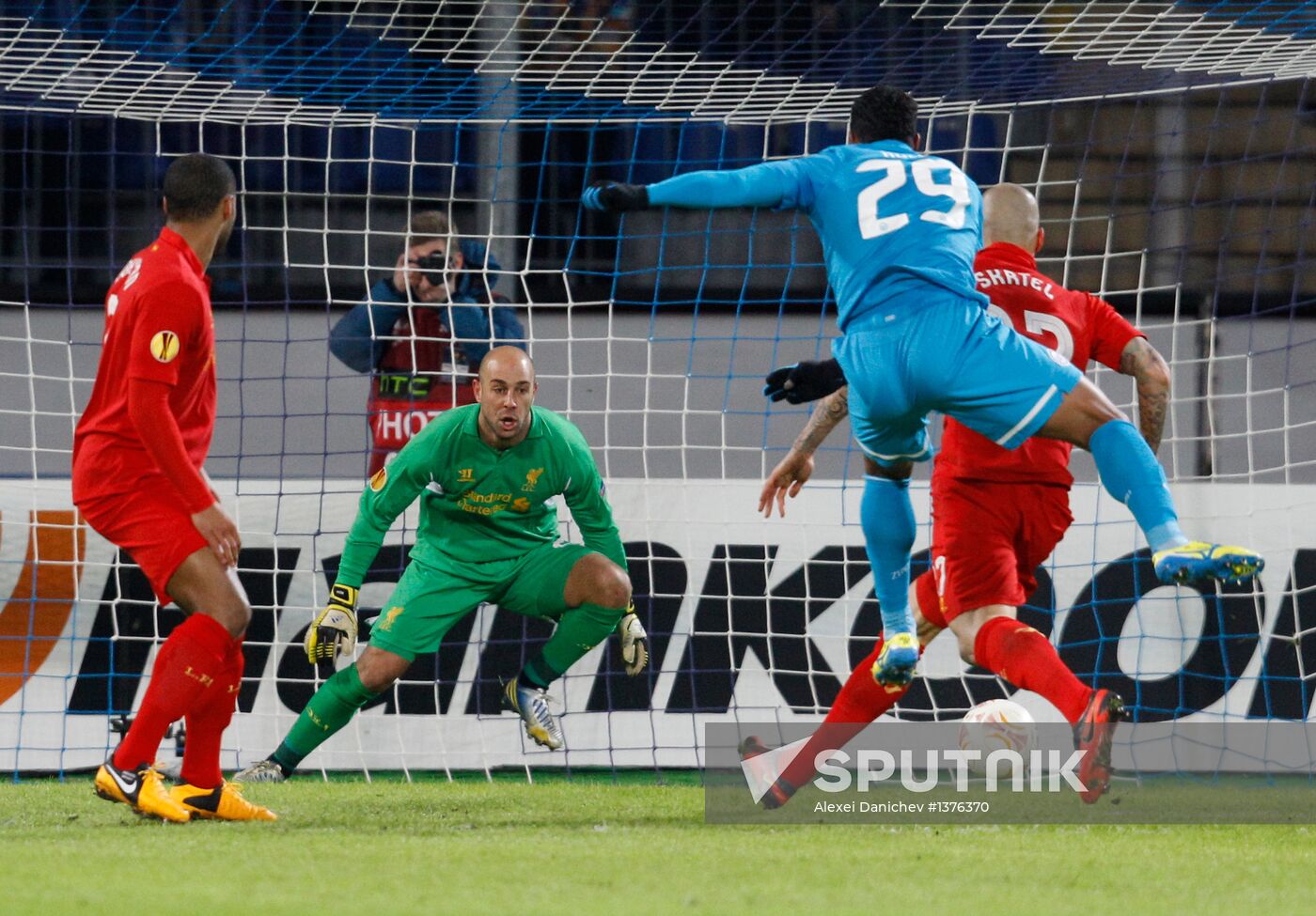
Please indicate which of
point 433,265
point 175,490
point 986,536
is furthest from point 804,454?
point 433,265

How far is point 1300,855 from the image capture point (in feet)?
13.6

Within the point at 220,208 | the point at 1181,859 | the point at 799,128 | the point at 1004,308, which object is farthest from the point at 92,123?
the point at 1181,859

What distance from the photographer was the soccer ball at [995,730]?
5.46 meters

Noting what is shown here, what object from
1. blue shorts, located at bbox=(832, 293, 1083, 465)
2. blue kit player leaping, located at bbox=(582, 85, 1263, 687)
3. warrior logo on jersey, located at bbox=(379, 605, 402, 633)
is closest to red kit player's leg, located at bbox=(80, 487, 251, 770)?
warrior logo on jersey, located at bbox=(379, 605, 402, 633)

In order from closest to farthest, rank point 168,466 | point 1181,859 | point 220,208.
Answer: point 1181,859 → point 168,466 → point 220,208

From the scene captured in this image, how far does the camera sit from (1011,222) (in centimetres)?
544

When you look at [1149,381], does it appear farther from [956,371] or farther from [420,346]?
[420,346]

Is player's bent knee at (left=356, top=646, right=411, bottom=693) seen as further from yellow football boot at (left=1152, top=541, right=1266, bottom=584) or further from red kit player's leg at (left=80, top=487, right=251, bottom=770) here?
yellow football boot at (left=1152, top=541, right=1266, bottom=584)

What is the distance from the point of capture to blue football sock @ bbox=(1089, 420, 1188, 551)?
4.16 metres

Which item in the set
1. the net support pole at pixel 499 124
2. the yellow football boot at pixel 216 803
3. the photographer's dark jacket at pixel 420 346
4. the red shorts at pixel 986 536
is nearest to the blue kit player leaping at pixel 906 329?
the red shorts at pixel 986 536

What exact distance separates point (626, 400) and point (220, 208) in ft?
12.0

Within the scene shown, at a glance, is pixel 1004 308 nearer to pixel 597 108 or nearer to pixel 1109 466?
pixel 1109 466

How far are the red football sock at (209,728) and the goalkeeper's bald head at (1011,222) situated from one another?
2701 mm

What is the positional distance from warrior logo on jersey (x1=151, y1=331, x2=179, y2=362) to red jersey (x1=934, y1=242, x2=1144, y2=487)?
2364 mm
